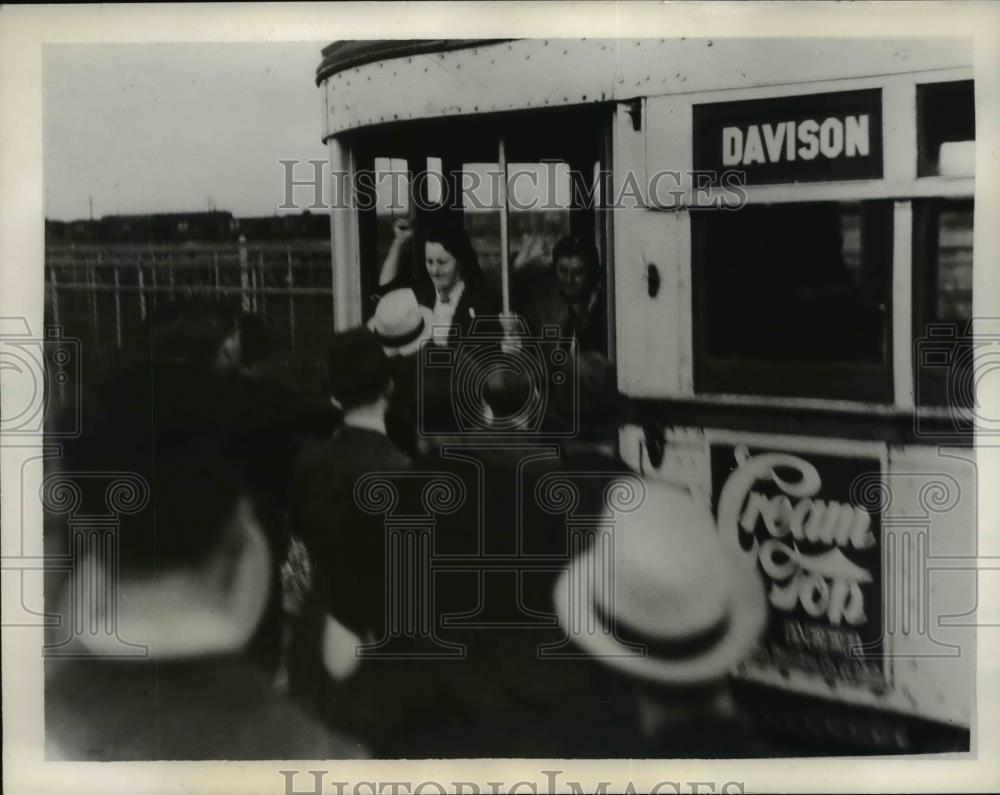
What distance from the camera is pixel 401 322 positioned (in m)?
2.82

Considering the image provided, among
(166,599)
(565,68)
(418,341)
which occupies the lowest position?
(166,599)

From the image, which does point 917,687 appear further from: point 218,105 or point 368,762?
point 218,105

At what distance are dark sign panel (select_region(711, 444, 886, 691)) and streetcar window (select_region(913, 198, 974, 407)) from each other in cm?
30

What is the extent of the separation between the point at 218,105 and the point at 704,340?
56.1 inches

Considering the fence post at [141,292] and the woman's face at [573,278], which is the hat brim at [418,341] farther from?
the fence post at [141,292]

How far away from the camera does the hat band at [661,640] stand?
2.82 metres

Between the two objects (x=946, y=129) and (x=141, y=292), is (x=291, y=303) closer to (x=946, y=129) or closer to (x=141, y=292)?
(x=141, y=292)

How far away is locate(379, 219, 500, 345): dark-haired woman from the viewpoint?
2805mm

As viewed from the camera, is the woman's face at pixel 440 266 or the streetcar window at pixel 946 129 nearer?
the streetcar window at pixel 946 129

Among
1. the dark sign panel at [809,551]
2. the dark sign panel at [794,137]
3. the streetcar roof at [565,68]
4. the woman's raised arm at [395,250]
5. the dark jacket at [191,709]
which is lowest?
the dark jacket at [191,709]

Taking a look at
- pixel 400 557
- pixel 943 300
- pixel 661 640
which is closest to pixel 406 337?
pixel 400 557

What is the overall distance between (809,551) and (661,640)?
46 cm

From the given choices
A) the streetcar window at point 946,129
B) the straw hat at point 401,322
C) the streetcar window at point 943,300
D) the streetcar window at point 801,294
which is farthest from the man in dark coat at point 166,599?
the streetcar window at point 946,129

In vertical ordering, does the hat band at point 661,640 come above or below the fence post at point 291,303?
below
